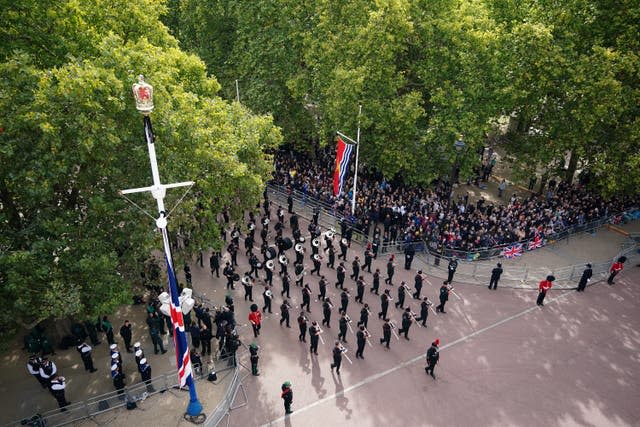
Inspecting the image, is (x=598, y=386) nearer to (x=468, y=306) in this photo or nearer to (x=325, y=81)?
(x=468, y=306)

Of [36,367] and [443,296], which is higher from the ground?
[443,296]

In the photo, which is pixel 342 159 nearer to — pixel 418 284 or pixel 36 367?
pixel 418 284

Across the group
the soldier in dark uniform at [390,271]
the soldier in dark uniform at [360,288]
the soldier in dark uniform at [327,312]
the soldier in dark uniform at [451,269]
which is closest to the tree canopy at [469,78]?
the soldier in dark uniform at [451,269]

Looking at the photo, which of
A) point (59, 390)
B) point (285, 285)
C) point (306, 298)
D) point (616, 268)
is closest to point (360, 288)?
point (306, 298)

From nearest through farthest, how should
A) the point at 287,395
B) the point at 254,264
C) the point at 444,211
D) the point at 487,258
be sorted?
the point at 287,395 → the point at 254,264 → the point at 487,258 → the point at 444,211

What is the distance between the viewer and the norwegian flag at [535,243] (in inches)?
938

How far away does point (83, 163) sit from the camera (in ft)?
44.6

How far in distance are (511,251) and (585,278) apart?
340cm

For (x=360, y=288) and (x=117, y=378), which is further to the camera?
(x=360, y=288)

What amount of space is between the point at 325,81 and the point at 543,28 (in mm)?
10906

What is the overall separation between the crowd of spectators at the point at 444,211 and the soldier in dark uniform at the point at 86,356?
41.3 ft

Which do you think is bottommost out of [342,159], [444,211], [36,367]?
[36,367]

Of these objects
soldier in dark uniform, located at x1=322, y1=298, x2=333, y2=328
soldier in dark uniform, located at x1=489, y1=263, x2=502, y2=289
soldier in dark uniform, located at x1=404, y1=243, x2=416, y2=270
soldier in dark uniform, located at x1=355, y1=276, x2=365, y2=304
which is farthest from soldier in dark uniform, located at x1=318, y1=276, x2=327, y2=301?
soldier in dark uniform, located at x1=489, y1=263, x2=502, y2=289

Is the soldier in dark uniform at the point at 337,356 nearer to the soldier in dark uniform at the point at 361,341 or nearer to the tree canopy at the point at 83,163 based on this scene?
the soldier in dark uniform at the point at 361,341
